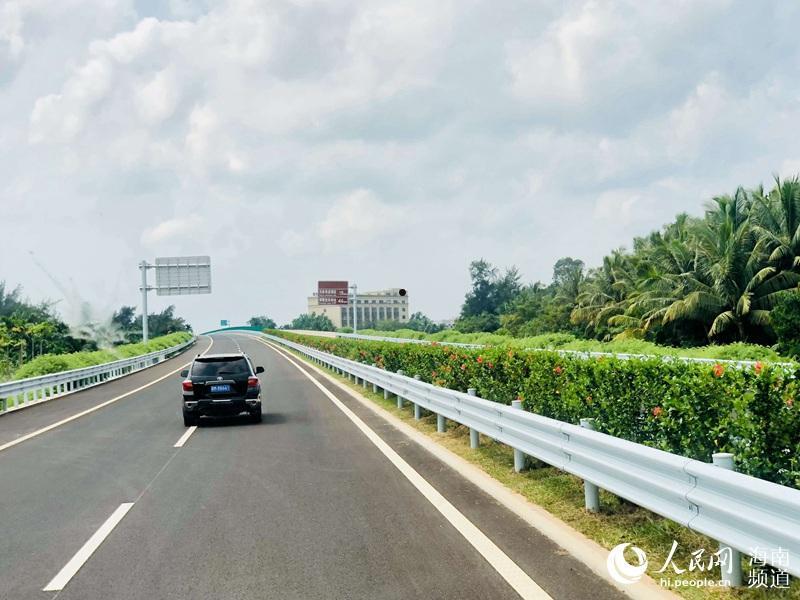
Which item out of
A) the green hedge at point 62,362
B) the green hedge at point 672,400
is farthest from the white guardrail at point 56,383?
the green hedge at point 672,400

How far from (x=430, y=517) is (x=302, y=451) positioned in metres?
4.88

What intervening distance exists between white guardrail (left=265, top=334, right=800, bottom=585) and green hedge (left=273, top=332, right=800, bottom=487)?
798 millimetres

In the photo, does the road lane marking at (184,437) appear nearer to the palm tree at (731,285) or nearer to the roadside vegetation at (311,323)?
the palm tree at (731,285)

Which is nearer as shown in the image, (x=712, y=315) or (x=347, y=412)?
(x=347, y=412)

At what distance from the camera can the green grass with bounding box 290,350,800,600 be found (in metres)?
4.98

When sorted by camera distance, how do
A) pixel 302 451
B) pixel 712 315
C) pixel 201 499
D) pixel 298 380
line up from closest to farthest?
1. pixel 201 499
2. pixel 302 451
3. pixel 298 380
4. pixel 712 315

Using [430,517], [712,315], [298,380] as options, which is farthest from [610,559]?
[712,315]

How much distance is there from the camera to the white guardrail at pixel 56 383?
21875mm

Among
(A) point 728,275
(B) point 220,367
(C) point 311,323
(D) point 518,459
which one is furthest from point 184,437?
(C) point 311,323

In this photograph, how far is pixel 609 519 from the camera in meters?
6.87

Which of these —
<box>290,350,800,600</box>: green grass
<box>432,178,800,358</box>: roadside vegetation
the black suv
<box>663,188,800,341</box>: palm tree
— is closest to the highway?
<box>290,350,800,600</box>: green grass

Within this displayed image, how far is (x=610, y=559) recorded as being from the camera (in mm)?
5707

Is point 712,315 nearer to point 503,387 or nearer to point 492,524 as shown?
point 503,387

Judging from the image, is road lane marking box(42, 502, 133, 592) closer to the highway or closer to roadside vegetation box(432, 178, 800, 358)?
the highway
